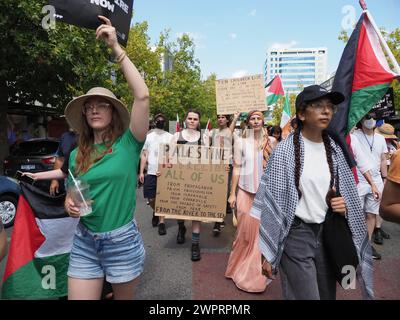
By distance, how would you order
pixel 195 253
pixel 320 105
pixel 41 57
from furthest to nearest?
pixel 41 57
pixel 195 253
pixel 320 105

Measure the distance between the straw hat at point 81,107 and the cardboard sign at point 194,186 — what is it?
7.95ft

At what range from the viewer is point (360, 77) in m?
3.04

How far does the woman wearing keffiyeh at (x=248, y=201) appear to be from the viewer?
367 centimetres

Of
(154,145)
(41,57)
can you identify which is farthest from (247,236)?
(41,57)

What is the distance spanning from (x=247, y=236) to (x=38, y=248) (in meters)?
2.10

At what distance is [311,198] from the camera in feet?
7.27

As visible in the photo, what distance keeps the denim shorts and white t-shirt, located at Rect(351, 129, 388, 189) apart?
3515mm

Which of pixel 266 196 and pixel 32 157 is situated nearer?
pixel 266 196

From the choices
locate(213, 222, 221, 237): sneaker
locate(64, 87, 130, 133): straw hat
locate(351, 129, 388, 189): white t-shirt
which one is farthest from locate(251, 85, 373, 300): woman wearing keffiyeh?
locate(213, 222, 221, 237): sneaker

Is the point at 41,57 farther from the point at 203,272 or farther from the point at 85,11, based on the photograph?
the point at 85,11

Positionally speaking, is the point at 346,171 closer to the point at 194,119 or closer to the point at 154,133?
the point at 194,119

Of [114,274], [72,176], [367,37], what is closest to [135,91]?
[72,176]

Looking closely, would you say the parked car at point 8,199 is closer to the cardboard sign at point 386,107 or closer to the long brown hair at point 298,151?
the long brown hair at point 298,151
